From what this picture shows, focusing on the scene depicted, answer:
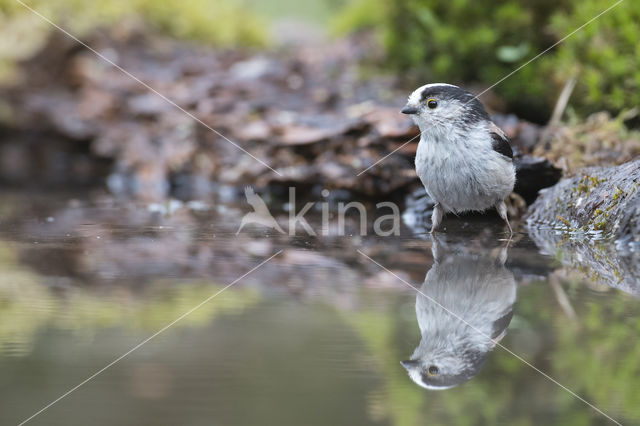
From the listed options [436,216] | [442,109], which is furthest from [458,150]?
[436,216]

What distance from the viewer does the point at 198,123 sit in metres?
7.43

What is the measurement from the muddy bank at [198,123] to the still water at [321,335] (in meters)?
2.31

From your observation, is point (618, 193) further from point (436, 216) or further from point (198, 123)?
point (198, 123)

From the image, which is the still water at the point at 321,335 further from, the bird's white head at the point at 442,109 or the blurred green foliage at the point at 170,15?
the blurred green foliage at the point at 170,15

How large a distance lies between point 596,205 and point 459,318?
191 centimetres

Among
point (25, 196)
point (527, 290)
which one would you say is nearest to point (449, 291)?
point (527, 290)

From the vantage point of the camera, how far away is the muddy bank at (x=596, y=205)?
326cm

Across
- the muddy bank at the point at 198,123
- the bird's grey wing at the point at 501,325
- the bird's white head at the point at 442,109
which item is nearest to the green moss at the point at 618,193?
the bird's white head at the point at 442,109

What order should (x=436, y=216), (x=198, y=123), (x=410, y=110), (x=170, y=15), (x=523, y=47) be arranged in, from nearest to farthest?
(x=410, y=110)
(x=436, y=216)
(x=523, y=47)
(x=198, y=123)
(x=170, y=15)

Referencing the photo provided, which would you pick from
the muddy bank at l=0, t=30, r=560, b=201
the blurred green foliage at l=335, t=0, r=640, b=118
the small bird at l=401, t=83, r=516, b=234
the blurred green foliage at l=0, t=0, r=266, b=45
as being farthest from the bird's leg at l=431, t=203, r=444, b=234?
the blurred green foliage at l=0, t=0, r=266, b=45

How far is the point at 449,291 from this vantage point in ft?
7.71

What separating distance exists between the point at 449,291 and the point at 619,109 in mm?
3674

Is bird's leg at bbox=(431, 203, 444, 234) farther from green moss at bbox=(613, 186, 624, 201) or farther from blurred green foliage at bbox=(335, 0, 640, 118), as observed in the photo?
blurred green foliage at bbox=(335, 0, 640, 118)

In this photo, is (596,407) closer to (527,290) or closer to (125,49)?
(527,290)
